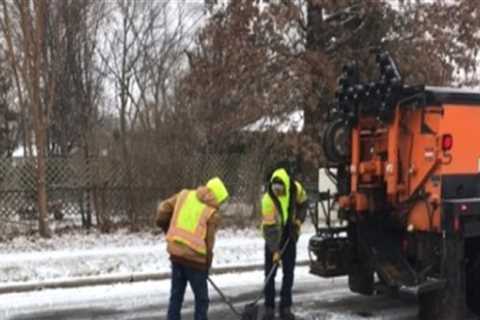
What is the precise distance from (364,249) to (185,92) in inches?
417

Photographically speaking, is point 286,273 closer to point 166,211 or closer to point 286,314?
point 286,314

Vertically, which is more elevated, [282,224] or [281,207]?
[281,207]

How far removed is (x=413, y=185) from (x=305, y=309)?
7.00ft

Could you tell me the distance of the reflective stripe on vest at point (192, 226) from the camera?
22.6 ft

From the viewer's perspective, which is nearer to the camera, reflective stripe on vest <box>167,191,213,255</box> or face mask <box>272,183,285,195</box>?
reflective stripe on vest <box>167,191,213,255</box>

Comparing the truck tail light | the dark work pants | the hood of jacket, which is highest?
the truck tail light

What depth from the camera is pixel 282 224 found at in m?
8.20

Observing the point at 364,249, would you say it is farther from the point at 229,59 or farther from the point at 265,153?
the point at 229,59

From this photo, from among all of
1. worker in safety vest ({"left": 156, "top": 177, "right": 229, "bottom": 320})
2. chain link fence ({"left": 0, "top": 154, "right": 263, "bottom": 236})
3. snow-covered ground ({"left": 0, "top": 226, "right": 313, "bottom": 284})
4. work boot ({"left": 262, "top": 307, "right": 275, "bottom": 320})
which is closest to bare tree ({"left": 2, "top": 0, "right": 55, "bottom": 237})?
chain link fence ({"left": 0, "top": 154, "right": 263, "bottom": 236})

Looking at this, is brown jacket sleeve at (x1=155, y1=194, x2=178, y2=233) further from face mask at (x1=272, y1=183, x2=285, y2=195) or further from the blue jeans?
face mask at (x1=272, y1=183, x2=285, y2=195)

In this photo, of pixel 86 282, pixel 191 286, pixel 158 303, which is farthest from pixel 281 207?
pixel 86 282

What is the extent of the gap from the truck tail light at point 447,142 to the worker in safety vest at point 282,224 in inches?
65.8

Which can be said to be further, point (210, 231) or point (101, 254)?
point (101, 254)

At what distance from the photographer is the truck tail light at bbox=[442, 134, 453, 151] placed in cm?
753
